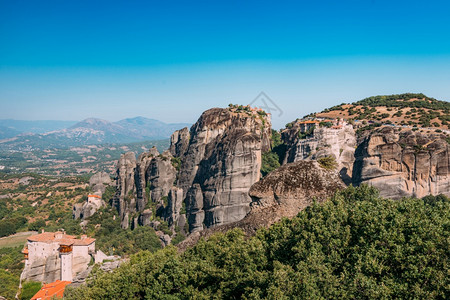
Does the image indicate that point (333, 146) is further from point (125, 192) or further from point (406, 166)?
point (125, 192)

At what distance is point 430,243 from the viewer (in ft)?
35.1

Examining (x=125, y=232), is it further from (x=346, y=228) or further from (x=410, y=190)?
(x=346, y=228)

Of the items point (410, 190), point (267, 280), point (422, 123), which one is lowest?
point (410, 190)

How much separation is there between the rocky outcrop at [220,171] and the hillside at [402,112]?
29.0 metres

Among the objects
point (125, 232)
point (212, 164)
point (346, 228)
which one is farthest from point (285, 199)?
point (125, 232)

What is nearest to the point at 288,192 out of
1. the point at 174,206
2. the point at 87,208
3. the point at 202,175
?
the point at 174,206

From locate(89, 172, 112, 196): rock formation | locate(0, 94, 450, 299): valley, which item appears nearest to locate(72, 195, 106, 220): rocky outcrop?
locate(0, 94, 450, 299): valley

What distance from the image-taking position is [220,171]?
55688 millimetres

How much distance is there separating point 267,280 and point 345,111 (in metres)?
82.0

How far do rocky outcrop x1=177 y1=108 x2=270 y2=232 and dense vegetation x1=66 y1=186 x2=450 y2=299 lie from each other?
121 feet

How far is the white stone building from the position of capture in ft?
128

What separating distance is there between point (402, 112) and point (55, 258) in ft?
235

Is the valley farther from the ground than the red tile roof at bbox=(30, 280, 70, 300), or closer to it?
farther from the ground

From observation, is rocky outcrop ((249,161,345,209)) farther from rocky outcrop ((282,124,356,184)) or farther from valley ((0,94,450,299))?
rocky outcrop ((282,124,356,184))
